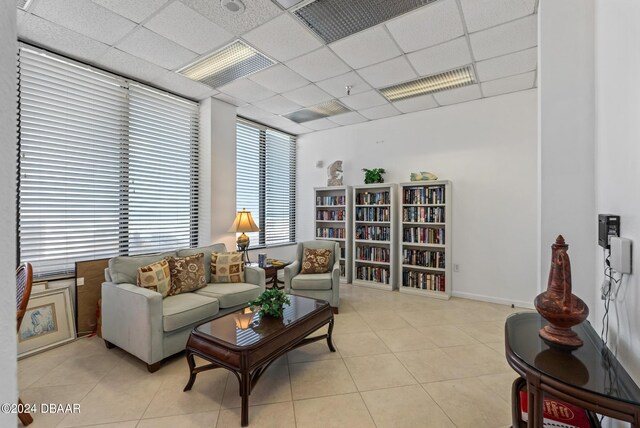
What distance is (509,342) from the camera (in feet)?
3.99

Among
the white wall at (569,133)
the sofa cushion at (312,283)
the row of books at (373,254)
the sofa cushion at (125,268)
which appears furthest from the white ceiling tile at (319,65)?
the row of books at (373,254)

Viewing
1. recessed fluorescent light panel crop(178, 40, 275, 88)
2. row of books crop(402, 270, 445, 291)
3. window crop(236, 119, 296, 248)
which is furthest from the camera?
window crop(236, 119, 296, 248)

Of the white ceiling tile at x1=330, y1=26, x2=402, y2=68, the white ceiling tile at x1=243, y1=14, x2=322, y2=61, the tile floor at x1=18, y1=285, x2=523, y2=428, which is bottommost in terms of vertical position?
the tile floor at x1=18, y1=285, x2=523, y2=428

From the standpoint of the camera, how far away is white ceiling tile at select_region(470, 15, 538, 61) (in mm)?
2469

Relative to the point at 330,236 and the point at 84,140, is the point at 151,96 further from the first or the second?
the point at 330,236

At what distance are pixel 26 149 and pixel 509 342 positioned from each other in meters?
4.00

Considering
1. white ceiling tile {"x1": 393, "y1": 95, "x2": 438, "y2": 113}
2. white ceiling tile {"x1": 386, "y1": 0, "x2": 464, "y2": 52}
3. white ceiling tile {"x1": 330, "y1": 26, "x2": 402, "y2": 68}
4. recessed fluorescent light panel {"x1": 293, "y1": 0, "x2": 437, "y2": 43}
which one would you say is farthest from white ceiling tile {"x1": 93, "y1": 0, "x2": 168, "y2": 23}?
white ceiling tile {"x1": 393, "y1": 95, "x2": 438, "y2": 113}

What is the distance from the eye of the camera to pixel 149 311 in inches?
87.6

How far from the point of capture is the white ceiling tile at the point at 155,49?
261cm

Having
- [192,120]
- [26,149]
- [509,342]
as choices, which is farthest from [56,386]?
[192,120]

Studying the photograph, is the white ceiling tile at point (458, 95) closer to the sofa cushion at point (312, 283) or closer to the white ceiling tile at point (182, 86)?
the sofa cushion at point (312, 283)

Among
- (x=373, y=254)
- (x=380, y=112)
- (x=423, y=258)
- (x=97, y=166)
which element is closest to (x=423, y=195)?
(x=423, y=258)

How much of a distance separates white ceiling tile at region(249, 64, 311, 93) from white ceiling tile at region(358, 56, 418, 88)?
77 cm

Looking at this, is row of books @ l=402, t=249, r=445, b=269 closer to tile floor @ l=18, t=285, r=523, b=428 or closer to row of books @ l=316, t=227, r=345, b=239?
row of books @ l=316, t=227, r=345, b=239
